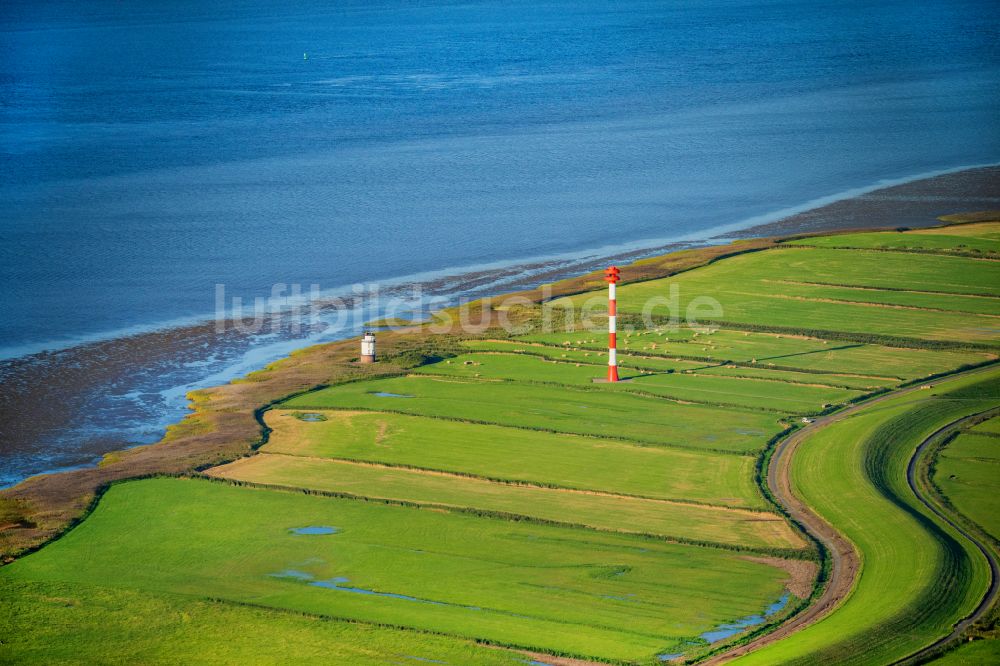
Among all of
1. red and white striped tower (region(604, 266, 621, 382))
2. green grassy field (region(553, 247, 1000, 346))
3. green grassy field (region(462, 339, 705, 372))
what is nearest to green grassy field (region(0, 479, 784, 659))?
red and white striped tower (region(604, 266, 621, 382))

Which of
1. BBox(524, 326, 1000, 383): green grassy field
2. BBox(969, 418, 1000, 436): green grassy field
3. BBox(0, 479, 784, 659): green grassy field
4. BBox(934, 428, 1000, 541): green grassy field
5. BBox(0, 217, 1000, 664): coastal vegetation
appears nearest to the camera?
BBox(0, 217, 1000, 664): coastal vegetation

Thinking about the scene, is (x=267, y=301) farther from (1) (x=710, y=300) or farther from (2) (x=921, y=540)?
(2) (x=921, y=540)

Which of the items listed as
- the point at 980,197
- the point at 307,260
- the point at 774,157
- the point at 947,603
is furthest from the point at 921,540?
the point at 774,157

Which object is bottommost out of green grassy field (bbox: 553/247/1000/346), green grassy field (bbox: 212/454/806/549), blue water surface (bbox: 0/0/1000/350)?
green grassy field (bbox: 212/454/806/549)

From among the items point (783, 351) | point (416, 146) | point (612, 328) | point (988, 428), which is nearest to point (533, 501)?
point (612, 328)

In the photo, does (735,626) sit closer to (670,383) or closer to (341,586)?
(341,586)

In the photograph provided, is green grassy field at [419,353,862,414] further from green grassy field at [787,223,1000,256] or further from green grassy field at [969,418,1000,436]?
green grassy field at [787,223,1000,256]
